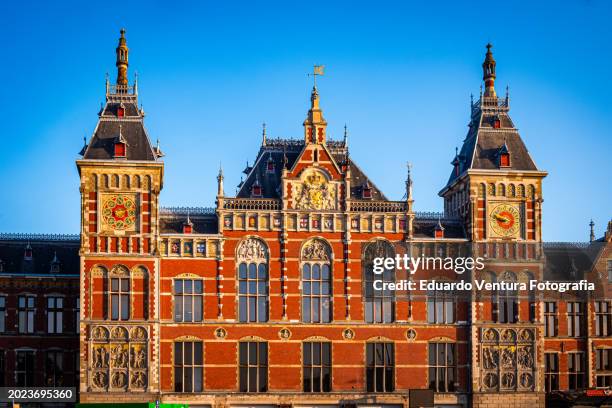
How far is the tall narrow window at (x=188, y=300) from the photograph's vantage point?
65.3 m

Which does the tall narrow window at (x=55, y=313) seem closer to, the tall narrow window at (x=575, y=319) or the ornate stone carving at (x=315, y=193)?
the ornate stone carving at (x=315, y=193)

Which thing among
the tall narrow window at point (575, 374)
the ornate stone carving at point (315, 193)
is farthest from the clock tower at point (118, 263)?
the tall narrow window at point (575, 374)

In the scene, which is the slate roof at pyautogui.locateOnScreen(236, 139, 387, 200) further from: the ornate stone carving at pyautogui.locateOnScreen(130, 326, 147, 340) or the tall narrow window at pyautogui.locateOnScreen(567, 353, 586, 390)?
the tall narrow window at pyautogui.locateOnScreen(567, 353, 586, 390)

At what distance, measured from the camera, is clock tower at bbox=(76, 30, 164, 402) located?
208 feet

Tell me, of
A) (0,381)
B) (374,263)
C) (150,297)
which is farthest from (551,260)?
(0,381)

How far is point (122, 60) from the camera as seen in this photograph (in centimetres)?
6975

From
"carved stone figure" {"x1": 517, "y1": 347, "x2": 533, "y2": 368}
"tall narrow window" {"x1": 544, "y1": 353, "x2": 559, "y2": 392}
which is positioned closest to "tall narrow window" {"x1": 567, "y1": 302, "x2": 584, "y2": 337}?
"tall narrow window" {"x1": 544, "y1": 353, "x2": 559, "y2": 392}

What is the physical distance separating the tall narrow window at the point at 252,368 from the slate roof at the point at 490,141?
58.8ft

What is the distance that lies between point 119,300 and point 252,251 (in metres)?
8.69

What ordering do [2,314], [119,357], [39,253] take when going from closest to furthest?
[119,357] < [2,314] < [39,253]

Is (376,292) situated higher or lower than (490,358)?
higher

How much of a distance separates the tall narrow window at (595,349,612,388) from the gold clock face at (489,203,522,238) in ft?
36.5

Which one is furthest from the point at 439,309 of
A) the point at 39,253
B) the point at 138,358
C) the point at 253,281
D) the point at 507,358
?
the point at 39,253

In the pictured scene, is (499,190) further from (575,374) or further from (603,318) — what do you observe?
(575,374)
